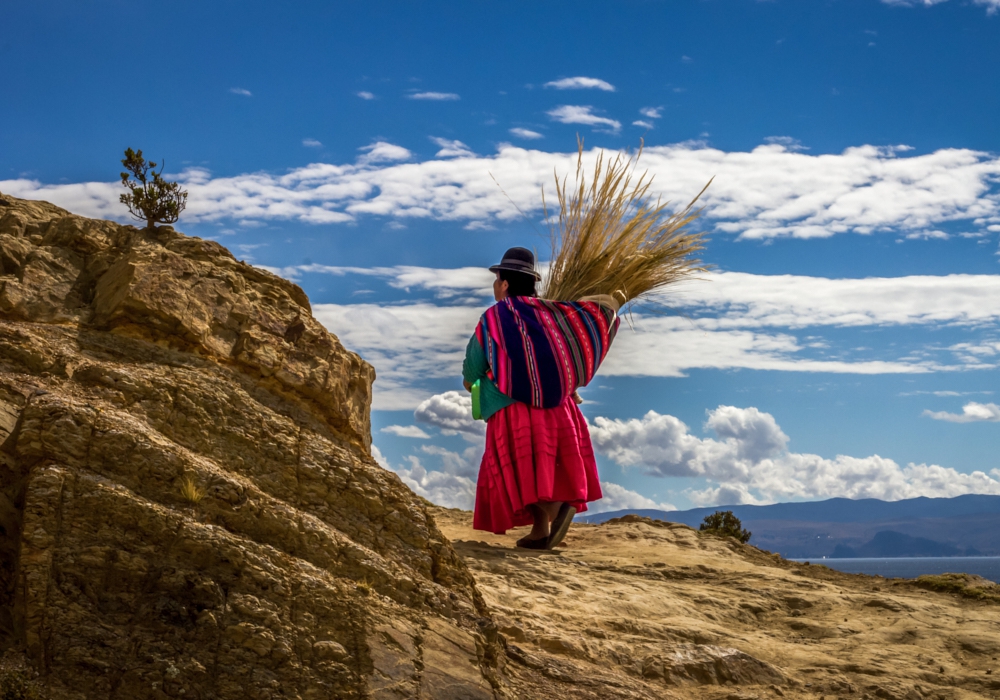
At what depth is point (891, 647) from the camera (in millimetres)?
4809

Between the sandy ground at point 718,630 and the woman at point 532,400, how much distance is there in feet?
1.39

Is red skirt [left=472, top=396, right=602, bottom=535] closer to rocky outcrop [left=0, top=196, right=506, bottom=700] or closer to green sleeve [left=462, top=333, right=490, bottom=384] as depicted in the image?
green sleeve [left=462, top=333, right=490, bottom=384]

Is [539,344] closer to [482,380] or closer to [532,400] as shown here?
[532,400]

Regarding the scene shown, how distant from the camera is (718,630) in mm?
4629

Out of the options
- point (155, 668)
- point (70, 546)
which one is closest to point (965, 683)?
point (155, 668)

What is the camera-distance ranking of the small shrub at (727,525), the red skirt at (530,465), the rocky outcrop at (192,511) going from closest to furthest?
the rocky outcrop at (192,511) < the red skirt at (530,465) < the small shrub at (727,525)

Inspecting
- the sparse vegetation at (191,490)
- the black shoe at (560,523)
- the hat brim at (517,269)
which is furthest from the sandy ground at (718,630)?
the hat brim at (517,269)

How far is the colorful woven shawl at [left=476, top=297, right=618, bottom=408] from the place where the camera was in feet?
21.6

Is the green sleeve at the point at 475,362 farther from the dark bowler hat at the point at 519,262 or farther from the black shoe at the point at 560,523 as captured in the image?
the black shoe at the point at 560,523

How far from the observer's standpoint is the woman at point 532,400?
6582mm

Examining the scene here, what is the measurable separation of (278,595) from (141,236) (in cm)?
227

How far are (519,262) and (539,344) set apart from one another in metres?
0.68

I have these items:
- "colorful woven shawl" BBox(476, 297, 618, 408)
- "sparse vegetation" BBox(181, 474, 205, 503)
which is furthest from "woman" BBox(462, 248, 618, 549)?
"sparse vegetation" BBox(181, 474, 205, 503)

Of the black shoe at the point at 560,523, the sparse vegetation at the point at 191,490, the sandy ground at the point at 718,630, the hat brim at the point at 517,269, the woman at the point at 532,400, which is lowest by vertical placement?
the sandy ground at the point at 718,630
